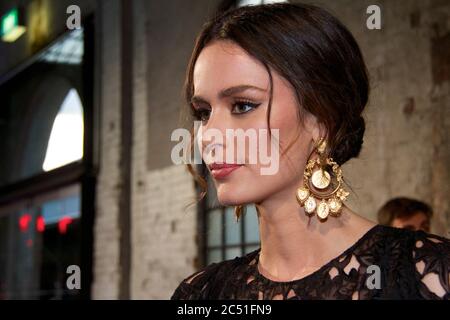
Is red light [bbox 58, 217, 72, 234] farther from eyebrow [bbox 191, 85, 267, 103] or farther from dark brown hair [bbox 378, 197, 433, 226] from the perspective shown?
eyebrow [bbox 191, 85, 267, 103]

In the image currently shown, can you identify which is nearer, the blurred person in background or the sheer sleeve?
the sheer sleeve

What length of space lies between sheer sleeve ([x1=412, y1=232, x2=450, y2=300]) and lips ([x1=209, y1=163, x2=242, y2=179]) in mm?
392

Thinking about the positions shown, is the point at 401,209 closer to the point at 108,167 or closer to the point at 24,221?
the point at 108,167

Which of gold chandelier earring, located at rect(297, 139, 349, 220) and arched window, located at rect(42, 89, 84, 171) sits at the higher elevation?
arched window, located at rect(42, 89, 84, 171)

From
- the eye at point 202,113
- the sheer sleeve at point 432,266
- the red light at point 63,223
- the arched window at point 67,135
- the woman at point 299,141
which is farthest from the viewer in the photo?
the red light at point 63,223

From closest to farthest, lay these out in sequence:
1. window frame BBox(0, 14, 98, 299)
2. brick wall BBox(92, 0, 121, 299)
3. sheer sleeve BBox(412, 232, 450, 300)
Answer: sheer sleeve BBox(412, 232, 450, 300) < brick wall BBox(92, 0, 121, 299) < window frame BBox(0, 14, 98, 299)

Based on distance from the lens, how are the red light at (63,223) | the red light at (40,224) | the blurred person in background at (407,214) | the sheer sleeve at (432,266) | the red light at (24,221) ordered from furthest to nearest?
the red light at (24,221) → the red light at (40,224) → the red light at (63,223) → the blurred person in background at (407,214) → the sheer sleeve at (432,266)

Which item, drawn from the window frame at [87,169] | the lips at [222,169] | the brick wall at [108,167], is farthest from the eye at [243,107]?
the window frame at [87,169]

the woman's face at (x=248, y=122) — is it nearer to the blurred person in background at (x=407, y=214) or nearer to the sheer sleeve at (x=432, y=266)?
the sheer sleeve at (x=432, y=266)

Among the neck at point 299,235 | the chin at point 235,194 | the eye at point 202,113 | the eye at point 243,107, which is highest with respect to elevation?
the eye at point 202,113

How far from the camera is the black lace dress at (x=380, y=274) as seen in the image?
1189mm

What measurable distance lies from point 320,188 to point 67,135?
561cm

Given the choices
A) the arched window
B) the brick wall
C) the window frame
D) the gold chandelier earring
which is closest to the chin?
the gold chandelier earring

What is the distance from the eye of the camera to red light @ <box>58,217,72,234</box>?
675cm
